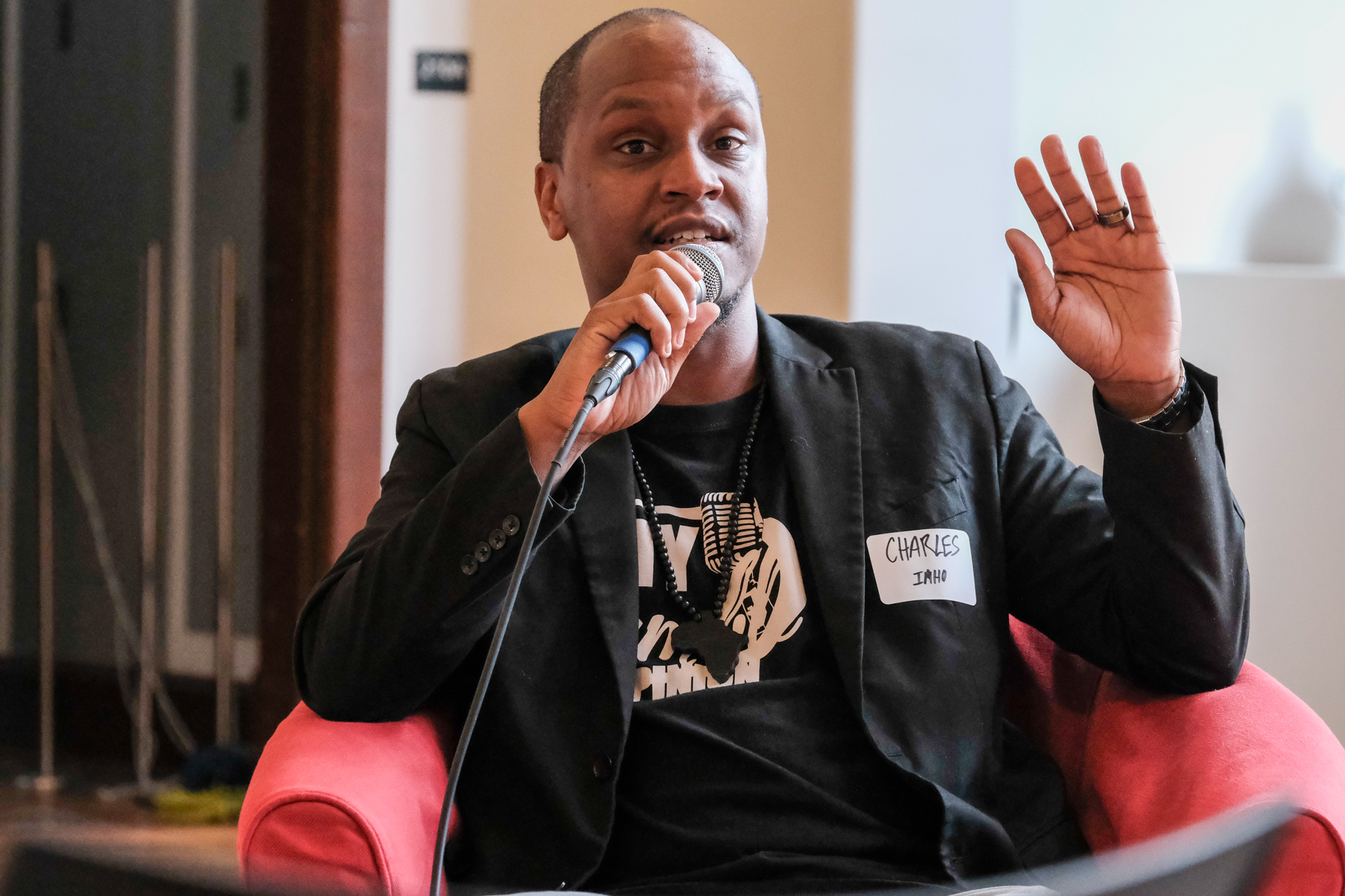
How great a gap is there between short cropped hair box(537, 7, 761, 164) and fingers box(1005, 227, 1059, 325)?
41 centimetres

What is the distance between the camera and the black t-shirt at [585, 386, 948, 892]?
1180 mm

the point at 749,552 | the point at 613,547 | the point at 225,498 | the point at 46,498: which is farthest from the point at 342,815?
the point at 46,498

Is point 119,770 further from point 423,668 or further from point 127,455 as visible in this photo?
point 423,668

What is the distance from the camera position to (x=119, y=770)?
10.9 ft

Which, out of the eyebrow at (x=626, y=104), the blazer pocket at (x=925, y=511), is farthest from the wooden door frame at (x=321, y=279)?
the blazer pocket at (x=925, y=511)

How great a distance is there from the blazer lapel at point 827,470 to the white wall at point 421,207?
1.37 metres

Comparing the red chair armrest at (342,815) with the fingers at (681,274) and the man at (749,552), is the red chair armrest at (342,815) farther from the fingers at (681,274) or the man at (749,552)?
the fingers at (681,274)

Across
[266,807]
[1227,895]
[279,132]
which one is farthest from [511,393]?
[279,132]

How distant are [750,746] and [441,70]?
1.96 m

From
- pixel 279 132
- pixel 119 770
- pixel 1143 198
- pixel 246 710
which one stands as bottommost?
pixel 119 770

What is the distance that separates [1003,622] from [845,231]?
3.94 ft

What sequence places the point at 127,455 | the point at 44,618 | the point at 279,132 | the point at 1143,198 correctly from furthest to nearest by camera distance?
the point at 127,455
the point at 44,618
the point at 279,132
the point at 1143,198

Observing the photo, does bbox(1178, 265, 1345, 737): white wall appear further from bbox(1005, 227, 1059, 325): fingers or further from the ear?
the ear

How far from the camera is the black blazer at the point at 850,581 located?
3.87ft
